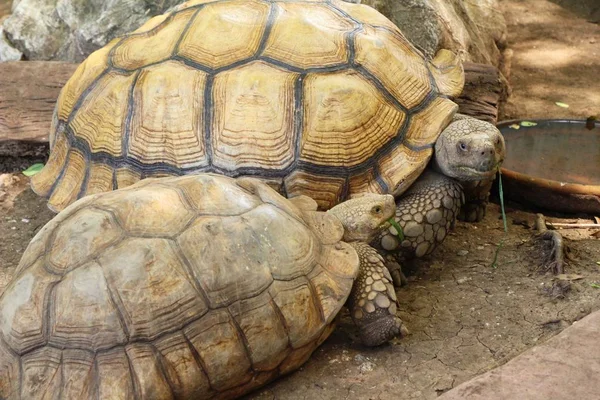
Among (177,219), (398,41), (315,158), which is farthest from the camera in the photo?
(398,41)

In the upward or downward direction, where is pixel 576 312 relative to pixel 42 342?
upward

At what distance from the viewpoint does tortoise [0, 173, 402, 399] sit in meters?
2.59

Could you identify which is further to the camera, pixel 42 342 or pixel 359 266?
pixel 359 266

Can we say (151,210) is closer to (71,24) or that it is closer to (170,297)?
(170,297)

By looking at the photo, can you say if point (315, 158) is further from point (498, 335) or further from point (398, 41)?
point (498, 335)

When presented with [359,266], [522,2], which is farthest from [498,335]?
[522,2]

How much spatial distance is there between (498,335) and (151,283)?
1465mm

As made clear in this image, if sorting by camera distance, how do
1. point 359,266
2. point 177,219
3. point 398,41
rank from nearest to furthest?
point 177,219 < point 359,266 < point 398,41

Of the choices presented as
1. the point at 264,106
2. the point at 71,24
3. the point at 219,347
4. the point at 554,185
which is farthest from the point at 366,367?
the point at 71,24

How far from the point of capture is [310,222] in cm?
313

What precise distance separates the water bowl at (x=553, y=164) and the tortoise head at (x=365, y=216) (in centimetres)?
145

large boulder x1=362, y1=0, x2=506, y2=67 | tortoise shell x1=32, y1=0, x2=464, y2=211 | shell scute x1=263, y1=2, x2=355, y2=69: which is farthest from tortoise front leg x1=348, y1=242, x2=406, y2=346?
large boulder x1=362, y1=0, x2=506, y2=67

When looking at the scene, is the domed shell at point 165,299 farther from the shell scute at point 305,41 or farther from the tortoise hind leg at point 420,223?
the shell scute at point 305,41

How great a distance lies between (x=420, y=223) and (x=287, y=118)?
85 cm
